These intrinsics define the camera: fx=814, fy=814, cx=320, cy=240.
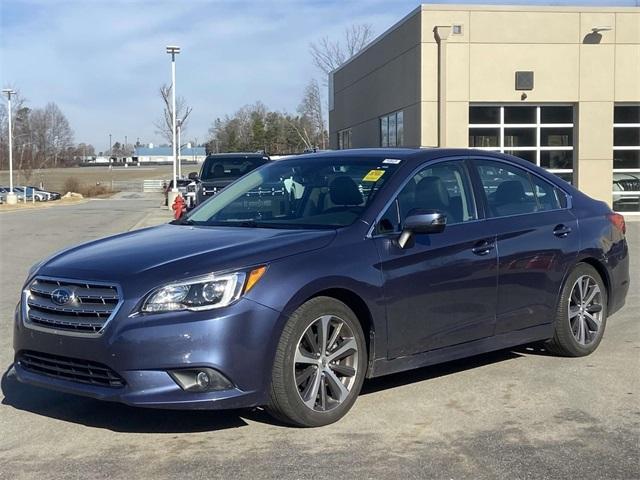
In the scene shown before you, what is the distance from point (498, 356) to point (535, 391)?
107 centimetres

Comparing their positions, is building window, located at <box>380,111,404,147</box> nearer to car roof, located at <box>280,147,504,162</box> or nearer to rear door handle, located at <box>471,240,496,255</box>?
car roof, located at <box>280,147,504,162</box>

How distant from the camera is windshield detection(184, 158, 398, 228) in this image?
18.0ft

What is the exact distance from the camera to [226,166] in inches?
755

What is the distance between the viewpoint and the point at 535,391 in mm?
5738

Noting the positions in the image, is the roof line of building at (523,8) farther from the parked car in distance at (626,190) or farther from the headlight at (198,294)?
the headlight at (198,294)

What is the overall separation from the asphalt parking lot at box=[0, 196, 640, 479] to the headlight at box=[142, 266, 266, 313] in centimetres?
83

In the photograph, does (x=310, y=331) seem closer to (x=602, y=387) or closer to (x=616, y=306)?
(x=602, y=387)

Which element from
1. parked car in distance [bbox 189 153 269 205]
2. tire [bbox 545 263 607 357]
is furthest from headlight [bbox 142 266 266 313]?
parked car in distance [bbox 189 153 269 205]

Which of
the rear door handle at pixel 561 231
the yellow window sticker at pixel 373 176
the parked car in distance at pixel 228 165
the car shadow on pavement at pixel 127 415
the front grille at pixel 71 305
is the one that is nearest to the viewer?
the front grille at pixel 71 305

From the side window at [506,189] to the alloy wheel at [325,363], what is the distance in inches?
66.5

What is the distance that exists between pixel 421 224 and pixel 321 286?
0.83 metres

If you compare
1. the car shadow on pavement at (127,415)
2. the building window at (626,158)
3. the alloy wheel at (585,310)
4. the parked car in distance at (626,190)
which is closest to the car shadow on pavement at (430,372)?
the alloy wheel at (585,310)

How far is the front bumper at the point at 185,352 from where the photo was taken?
4402 mm

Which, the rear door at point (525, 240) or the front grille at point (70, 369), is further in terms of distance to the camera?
the rear door at point (525, 240)
